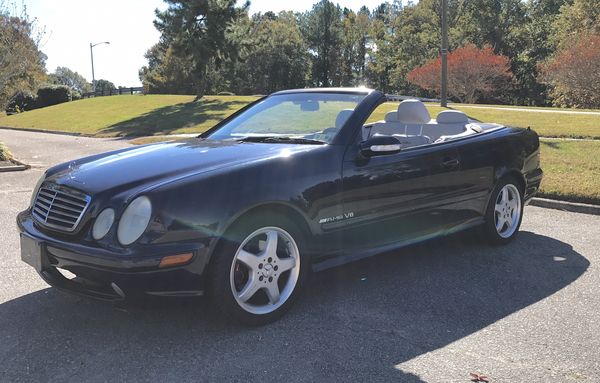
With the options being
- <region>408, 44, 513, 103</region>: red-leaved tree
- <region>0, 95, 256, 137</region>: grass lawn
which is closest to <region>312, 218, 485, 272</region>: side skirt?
<region>0, 95, 256, 137</region>: grass lawn

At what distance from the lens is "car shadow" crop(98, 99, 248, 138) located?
21.5m

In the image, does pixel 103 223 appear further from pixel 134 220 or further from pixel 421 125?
pixel 421 125

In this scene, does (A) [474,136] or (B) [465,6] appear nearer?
(A) [474,136]

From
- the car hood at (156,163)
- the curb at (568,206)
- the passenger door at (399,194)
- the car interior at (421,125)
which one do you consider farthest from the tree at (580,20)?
the car hood at (156,163)

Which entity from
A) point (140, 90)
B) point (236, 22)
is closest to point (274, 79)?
point (140, 90)

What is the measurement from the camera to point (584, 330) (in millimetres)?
3516

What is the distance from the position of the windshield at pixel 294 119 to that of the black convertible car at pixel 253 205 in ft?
0.05

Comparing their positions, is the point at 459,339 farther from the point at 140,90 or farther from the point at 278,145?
the point at 140,90

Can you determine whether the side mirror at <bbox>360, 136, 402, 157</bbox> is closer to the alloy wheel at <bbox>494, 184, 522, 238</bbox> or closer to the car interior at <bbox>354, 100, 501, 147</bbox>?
the car interior at <bbox>354, 100, 501, 147</bbox>

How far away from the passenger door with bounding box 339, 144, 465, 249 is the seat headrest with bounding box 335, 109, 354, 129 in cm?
25

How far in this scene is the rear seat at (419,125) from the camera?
5129 mm

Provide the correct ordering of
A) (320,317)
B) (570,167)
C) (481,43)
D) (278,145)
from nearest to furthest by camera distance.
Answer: (320,317) < (278,145) < (570,167) < (481,43)

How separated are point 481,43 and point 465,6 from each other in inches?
281

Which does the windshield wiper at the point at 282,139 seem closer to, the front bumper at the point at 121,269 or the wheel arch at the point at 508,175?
the front bumper at the point at 121,269
